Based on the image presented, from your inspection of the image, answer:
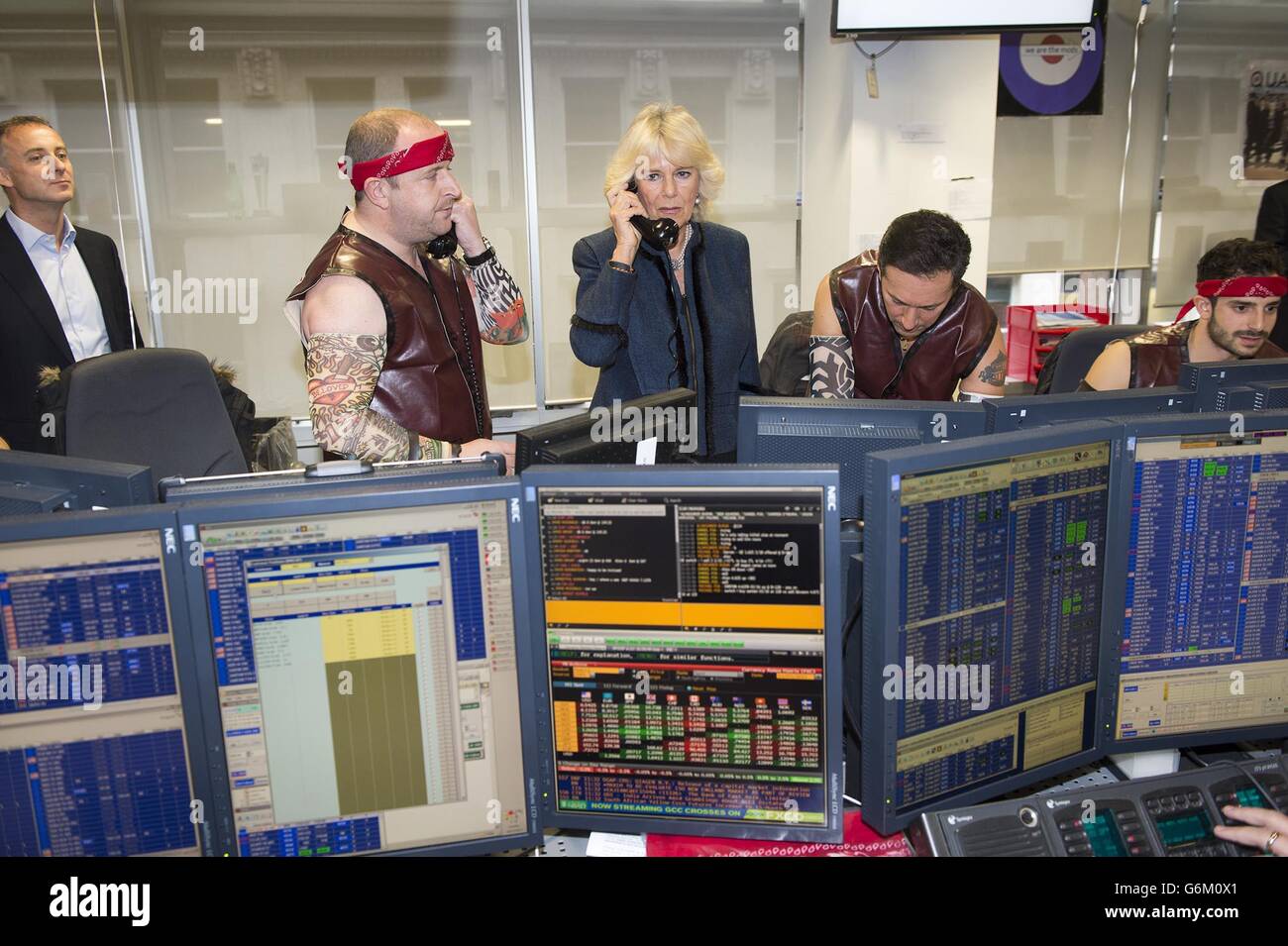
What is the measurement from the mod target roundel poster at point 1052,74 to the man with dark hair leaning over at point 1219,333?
2.98 m

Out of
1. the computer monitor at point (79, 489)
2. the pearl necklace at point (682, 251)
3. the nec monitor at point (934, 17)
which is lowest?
the computer monitor at point (79, 489)

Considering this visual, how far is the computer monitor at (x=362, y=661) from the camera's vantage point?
1.32m

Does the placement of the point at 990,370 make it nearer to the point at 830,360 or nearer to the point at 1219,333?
the point at 830,360

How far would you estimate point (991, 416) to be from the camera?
5.63ft

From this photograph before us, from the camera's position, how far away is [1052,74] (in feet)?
17.8

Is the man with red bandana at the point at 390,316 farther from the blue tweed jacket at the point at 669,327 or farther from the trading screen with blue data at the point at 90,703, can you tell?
the trading screen with blue data at the point at 90,703

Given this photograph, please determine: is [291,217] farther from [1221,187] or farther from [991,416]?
[1221,187]

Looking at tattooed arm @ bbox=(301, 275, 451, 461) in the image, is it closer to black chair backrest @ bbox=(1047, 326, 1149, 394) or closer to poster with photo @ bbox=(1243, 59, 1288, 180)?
black chair backrest @ bbox=(1047, 326, 1149, 394)

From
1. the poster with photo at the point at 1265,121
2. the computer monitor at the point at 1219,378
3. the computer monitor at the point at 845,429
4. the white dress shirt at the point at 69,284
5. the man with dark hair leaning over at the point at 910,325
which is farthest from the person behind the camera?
the poster with photo at the point at 1265,121

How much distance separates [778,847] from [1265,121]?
18.9ft

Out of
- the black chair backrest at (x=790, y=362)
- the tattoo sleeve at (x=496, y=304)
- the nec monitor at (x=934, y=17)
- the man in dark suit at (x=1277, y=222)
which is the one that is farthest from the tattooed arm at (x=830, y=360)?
the man in dark suit at (x=1277, y=222)

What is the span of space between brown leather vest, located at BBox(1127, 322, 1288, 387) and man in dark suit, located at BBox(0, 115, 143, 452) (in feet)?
10.3
